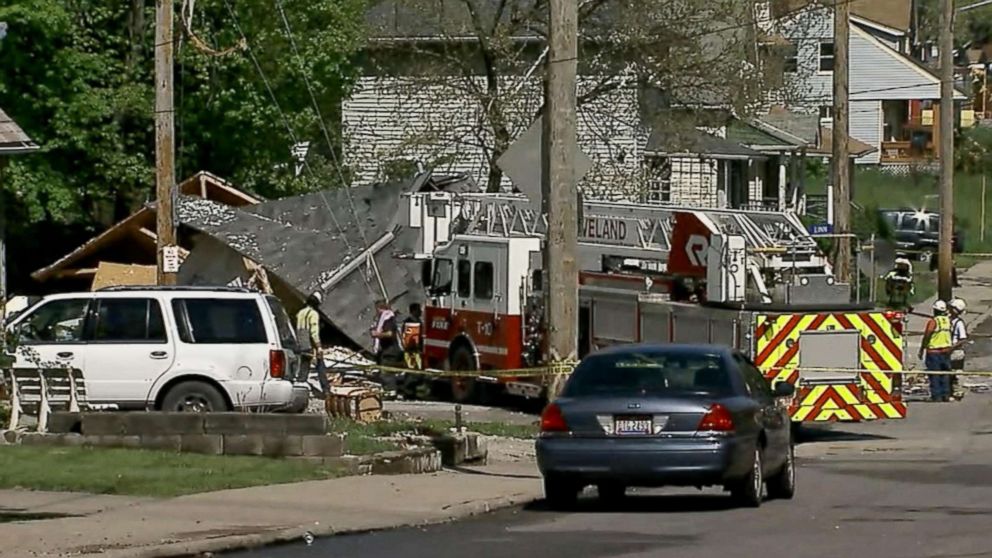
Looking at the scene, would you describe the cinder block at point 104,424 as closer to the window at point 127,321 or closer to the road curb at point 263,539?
the window at point 127,321

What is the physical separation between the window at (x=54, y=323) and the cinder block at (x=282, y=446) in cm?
464

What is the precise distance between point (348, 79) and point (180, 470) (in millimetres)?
24068

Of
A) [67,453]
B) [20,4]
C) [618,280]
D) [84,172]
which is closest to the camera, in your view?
[67,453]

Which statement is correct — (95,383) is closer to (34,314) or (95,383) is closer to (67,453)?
(34,314)

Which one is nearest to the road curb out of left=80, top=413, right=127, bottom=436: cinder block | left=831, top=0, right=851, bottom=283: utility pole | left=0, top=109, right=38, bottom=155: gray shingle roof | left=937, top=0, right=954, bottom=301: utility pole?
left=80, top=413, right=127, bottom=436: cinder block

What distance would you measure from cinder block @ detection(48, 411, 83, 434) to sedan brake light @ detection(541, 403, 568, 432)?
6340mm

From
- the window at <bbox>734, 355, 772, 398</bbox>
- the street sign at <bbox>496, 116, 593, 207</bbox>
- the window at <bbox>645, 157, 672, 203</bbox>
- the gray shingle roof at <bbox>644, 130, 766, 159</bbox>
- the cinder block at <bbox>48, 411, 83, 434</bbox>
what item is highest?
the gray shingle roof at <bbox>644, 130, 766, 159</bbox>

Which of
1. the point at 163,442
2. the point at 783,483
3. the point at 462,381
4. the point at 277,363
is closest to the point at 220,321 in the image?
the point at 277,363

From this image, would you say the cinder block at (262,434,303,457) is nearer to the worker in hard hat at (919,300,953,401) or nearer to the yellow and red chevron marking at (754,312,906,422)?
the yellow and red chevron marking at (754,312,906,422)

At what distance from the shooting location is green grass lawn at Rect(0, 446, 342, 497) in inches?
661

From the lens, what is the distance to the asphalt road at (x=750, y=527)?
1346 cm

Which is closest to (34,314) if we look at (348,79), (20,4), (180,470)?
(180,470)

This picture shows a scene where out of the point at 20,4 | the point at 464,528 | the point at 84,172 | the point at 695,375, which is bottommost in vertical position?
the point at 464,528

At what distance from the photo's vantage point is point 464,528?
1529 cm
